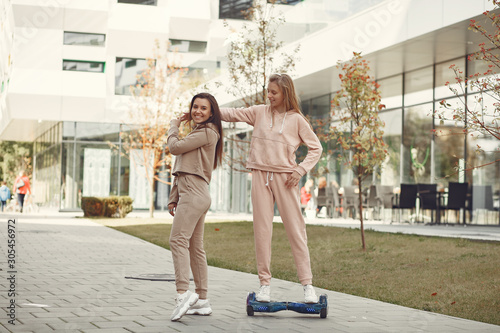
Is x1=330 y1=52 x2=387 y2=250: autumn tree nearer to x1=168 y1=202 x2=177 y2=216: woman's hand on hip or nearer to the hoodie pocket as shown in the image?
the hoodie pocket

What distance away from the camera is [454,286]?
8391 millimetres

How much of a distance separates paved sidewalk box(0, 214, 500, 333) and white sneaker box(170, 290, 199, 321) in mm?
63

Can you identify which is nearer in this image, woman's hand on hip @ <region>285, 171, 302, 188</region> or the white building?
woman's hand on hip @ <region>285, 171, 302, 188</region>

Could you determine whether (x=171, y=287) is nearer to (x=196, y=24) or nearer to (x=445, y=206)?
(x=445, y=206)

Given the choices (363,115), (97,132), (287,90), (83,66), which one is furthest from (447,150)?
(83,66)

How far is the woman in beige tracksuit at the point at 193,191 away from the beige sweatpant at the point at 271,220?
1.47 ft

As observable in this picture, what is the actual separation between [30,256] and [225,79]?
61.8ft

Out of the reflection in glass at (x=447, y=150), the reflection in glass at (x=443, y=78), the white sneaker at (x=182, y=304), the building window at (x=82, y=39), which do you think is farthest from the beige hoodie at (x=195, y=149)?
the building window at (x=82, y=39)

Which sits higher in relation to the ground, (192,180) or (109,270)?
(192,180)

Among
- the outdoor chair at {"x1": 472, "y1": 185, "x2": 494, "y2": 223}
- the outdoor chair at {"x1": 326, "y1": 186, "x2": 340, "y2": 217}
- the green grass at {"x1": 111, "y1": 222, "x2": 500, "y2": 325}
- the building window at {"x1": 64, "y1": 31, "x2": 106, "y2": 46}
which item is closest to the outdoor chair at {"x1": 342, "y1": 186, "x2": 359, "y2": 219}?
the outdoor chair at {"x1": 326, "y1": 186, "x2": 340, "y2": 217}

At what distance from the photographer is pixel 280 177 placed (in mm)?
6094

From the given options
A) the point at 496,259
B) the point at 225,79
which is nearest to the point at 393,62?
the point at 225,79

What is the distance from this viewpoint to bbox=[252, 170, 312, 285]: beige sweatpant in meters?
6.08

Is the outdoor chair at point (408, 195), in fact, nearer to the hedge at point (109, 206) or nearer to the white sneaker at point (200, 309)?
the hedge at point (109, 206)
